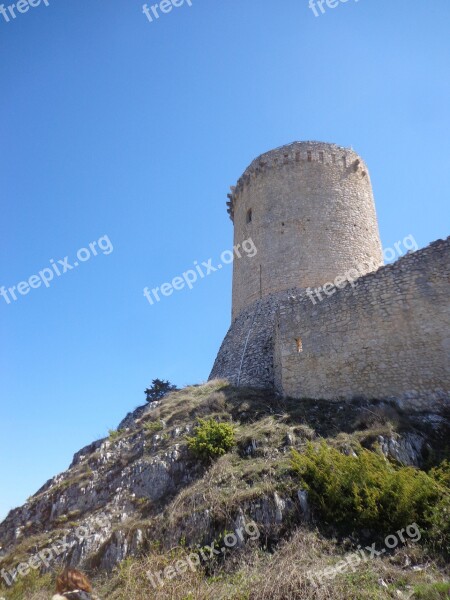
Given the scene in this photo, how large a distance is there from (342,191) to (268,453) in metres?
11.8

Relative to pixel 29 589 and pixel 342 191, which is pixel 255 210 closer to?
pixel 342 191

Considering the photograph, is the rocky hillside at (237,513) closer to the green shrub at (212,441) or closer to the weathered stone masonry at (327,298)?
the green shrub at (212,441)

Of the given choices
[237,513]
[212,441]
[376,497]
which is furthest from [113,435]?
[376,497]

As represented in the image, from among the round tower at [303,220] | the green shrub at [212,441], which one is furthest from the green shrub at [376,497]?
the round tower at [303,220]

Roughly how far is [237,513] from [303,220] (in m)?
11.7

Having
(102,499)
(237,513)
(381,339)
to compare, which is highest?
(381,339)

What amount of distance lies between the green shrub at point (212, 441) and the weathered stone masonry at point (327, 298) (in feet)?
8.34

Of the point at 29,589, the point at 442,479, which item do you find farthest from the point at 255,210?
the point at 29,589

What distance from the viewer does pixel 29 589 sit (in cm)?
821

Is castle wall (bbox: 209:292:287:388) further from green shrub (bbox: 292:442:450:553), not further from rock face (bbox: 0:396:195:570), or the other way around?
green shrub (bbox: 292:442:450:553)

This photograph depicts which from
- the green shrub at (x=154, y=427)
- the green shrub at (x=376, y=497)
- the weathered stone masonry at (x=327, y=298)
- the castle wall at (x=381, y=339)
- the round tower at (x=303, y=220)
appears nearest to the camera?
the green shrub at (x=376, y=497)

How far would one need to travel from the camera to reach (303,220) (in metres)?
16.8

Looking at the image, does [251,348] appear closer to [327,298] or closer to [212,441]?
[327,298]

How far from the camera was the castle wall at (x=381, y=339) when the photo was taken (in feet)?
34.1
